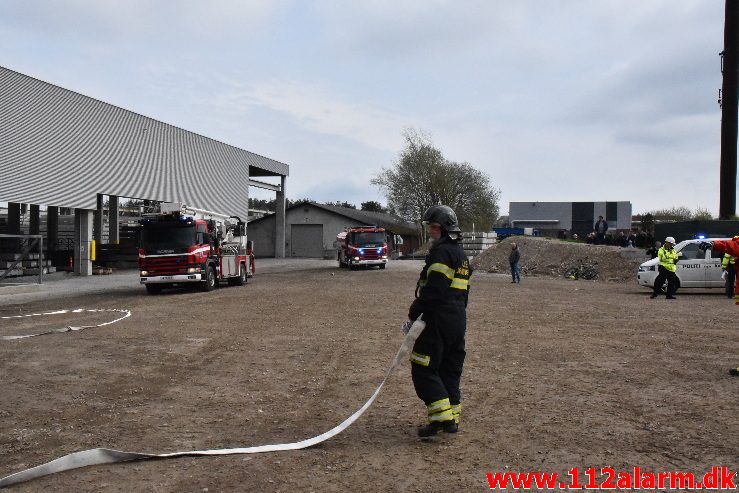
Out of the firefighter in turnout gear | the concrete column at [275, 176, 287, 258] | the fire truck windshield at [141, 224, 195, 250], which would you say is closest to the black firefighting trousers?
the firefighter in turnout gear

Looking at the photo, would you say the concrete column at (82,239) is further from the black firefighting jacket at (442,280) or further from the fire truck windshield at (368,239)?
the black firefighting jacket at (442,280)

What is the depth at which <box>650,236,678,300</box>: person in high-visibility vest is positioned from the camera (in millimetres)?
19562

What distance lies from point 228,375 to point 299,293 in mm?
13628

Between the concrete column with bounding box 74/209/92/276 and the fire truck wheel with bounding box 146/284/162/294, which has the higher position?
the concrete column with bounding box 74/209/92/276

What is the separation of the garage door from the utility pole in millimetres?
36060

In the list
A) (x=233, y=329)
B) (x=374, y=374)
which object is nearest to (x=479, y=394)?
(x=374, y=374)

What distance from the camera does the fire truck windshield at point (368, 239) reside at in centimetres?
4031

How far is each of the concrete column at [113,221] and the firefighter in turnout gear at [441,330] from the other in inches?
1417

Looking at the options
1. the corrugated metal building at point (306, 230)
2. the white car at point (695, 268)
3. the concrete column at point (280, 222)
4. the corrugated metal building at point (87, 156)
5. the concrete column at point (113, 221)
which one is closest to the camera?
the white car at point (695, 268)

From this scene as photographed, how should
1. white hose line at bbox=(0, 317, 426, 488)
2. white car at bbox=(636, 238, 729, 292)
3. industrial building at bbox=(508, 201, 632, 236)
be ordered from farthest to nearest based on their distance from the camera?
industrial building at bbox=(508, 201, 632, 236)
white car at bbox=(636, 238, 729, 292)
white hose line at bbox=(0, 317, 426, 488)

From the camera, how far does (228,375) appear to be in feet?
27.7

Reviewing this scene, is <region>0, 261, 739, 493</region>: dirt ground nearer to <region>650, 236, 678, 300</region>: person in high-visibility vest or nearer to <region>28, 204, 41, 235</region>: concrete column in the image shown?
<region>650, 236, 678, 300</region>: person in high-visibility vest

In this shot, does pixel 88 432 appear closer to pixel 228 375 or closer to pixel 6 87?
pixel 228 375

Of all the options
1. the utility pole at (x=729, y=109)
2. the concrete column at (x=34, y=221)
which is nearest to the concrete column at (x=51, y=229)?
the concrete column at (x=34, y=221)
